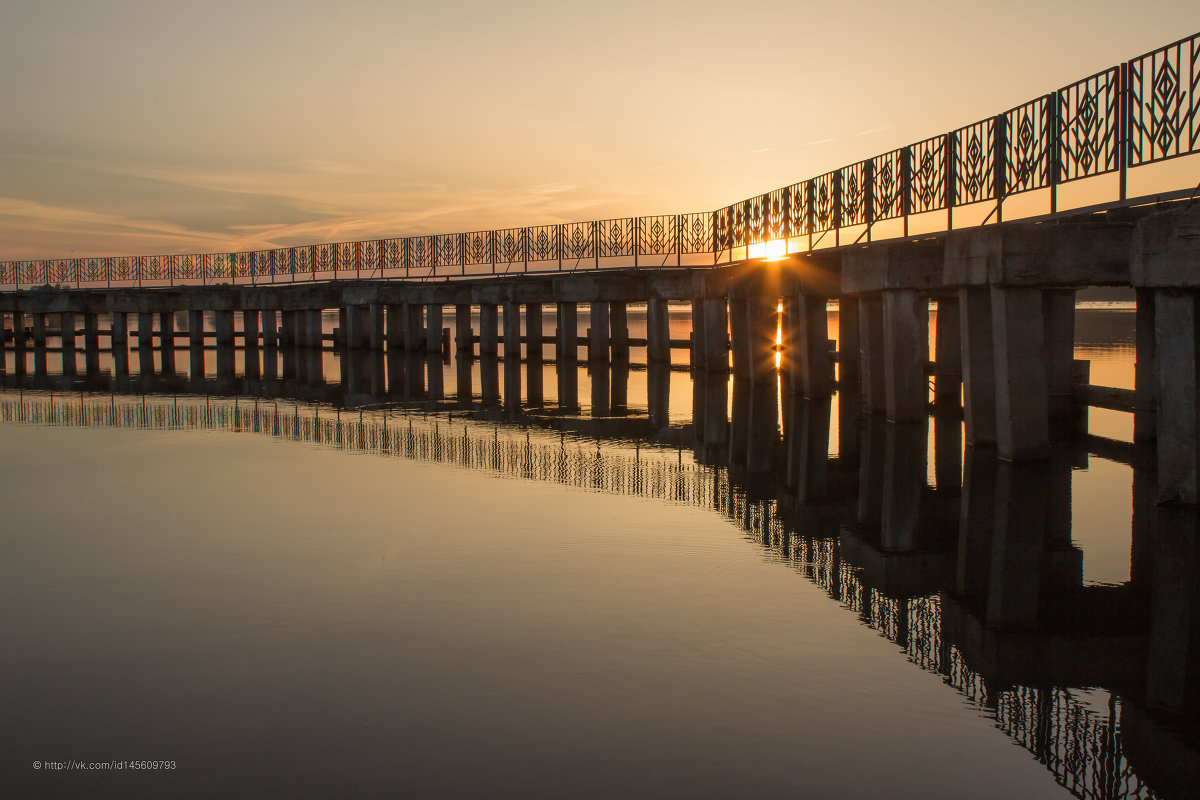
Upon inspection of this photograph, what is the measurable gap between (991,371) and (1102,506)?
11.5ft

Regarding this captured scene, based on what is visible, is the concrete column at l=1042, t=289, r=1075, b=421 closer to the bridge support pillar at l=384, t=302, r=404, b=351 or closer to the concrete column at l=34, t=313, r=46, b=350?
the bridge support pillar at l=384, t=302, r=404, b=351

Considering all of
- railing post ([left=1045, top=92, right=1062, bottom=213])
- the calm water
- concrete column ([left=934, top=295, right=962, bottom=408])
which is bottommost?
the calm water

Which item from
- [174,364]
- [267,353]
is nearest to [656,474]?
[174,364]

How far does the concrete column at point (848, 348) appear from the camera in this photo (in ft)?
80.5

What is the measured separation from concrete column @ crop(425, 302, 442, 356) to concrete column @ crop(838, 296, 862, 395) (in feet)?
77.5

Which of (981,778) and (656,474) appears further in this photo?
(656,474)

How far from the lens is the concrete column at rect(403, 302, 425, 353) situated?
4728 cm

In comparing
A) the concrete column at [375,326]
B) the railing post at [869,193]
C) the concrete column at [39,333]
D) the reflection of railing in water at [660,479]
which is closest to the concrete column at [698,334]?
the railing post at [869,193]

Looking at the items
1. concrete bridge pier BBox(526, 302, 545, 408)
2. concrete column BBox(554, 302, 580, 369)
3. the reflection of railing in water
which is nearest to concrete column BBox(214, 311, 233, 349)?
concrete bridge pier BBox(526, 302, 545, 408)

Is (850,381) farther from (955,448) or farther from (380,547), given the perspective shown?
(380,547)

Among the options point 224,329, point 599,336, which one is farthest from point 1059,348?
point 224,329

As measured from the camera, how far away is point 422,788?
194 inches

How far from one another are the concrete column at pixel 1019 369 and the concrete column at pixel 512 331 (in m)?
27.9

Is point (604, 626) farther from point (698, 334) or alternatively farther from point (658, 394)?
point (698, 334)
